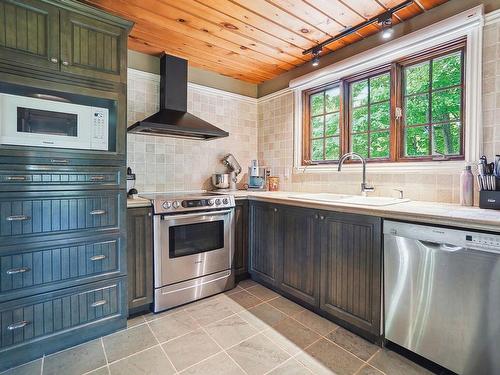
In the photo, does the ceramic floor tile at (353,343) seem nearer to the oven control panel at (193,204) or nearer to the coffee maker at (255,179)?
the oven control panel at (193,204)

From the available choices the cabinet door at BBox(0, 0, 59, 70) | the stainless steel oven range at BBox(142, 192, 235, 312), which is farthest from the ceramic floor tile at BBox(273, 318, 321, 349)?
the cabinet door at BBox(0, 0, 59, 70)

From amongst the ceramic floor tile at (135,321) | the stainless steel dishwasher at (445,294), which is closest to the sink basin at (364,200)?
the stainless steel dishwasher at (445,294)

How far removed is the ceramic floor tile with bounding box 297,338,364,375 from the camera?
152cm

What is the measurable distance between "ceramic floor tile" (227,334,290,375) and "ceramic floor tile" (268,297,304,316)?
1.37 ft

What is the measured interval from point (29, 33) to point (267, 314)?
249cm

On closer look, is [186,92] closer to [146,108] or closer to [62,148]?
[146,108]

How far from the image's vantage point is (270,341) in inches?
70.2

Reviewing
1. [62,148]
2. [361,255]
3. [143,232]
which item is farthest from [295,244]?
[62,148]

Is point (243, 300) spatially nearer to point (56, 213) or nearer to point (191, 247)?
point (191, 247)

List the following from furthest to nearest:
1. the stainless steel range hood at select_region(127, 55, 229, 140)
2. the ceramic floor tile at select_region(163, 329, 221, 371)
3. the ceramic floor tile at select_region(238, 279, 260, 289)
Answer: the ceramic floor tile at select_region(238, 279, 260, 289), the stainless steel range hood at select_region(127, 55, 229, 140), the ceramic floor tile at select_region(163, 329, 221, 371)

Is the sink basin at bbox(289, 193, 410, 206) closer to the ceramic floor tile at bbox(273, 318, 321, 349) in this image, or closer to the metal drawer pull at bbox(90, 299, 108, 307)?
the ceramic floor tile at bbox(273, 318, 321, 349)

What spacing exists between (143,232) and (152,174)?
0.88 meters

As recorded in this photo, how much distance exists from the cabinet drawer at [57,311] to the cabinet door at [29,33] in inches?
56.2

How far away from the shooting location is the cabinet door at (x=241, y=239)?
2680mm
